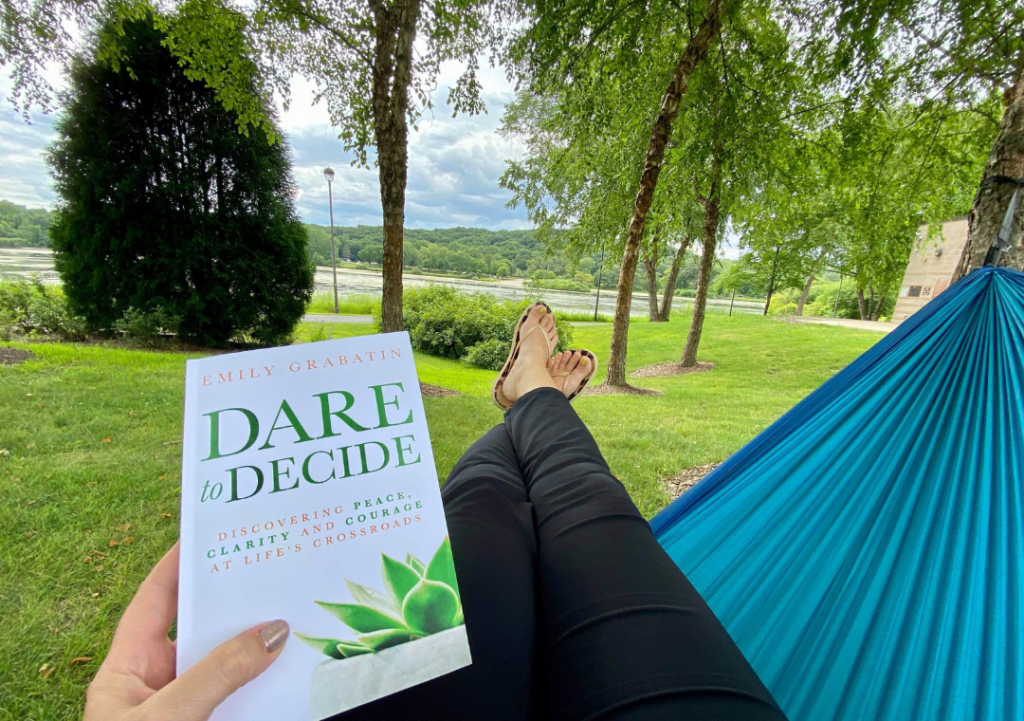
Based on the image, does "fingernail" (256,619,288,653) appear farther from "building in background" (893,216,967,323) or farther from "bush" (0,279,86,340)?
"building in background" (893,216,967,323)

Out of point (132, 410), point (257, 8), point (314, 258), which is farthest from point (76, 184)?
point (132, 410)

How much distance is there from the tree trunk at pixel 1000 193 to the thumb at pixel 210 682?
6.00ft

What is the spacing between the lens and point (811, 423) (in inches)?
34.5

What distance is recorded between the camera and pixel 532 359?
1.50 metres

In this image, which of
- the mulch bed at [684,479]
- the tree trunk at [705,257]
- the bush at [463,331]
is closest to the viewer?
the mulch bed at [684,479]

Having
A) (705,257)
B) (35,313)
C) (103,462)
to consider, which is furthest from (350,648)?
(35,313)

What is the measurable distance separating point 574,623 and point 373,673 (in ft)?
0.99

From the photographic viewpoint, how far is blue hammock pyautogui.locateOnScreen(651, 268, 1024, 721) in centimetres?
52

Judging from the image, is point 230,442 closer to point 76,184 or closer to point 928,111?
point 928,111

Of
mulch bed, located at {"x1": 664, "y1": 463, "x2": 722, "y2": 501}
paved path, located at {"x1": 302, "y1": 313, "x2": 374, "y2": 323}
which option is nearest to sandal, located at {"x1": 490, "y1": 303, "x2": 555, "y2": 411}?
mulch bed, located at {"x1": 664, "y1": 463, "x2": 722, "y2": 501}

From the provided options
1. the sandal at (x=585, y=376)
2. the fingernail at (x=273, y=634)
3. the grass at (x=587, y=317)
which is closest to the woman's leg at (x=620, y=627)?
the fingernail at (x=273, y=634)

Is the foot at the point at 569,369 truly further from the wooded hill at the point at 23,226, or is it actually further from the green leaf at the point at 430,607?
the wooded hill at the point at 23,226

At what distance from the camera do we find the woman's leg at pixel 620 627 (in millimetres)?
431

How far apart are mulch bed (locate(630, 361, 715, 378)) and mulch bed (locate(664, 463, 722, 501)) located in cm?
328
